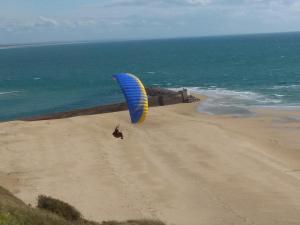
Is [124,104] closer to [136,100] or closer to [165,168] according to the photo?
[165,168]

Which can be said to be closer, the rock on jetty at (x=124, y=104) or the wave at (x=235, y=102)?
the rock on jetty at (x=124, y=104)

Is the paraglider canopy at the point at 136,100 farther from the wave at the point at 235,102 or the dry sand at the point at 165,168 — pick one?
the wave at the point at 235,102

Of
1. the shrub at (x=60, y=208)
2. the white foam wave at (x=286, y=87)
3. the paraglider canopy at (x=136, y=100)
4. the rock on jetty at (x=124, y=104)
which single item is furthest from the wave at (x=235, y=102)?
the shrub at (x=60, y=208)

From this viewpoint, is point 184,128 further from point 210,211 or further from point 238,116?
point 210,211

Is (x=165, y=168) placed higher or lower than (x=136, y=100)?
lower

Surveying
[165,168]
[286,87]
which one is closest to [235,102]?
[286,87]

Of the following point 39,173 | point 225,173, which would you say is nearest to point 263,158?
point 225,173

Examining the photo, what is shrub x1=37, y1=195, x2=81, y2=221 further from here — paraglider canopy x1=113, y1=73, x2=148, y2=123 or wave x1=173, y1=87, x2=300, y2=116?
wave x1=173, y1=87, x2=300, y2=116
